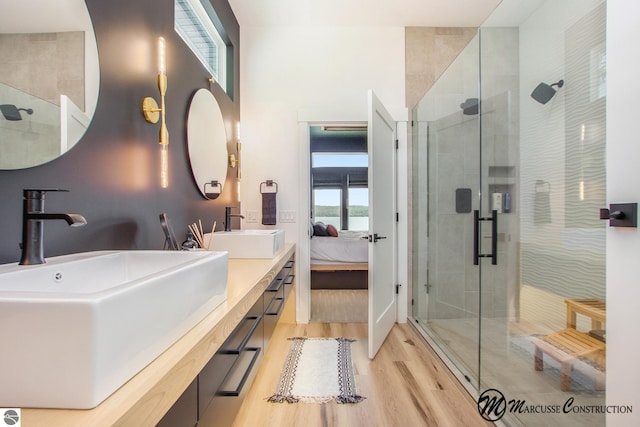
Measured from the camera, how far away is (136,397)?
0.49 m

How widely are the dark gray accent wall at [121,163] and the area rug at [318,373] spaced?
117cm

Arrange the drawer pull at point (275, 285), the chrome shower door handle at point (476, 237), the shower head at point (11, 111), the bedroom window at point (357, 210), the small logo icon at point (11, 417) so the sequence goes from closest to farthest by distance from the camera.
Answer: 1. the small logo icon at point (11, 417)
2. the shower head at point (11, 111)
3. the drawer pull at point (275, 285)
4. the chrome shower door handle at point (476, 237)
5. the bedroom window at point (357, 210)

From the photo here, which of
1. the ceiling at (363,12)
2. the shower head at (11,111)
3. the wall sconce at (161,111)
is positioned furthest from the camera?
the ceiling at (363,12)

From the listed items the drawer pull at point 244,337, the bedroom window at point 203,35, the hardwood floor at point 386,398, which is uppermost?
the bedroom window at point 203,35

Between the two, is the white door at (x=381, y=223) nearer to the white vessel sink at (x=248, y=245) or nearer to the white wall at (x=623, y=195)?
the white vessel sink at (x=248, y=245)

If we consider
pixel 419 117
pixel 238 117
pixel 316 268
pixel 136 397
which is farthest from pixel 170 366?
pixel 316 268

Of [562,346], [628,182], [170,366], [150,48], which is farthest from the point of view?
[150,48]

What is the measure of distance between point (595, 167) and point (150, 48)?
6.44ft

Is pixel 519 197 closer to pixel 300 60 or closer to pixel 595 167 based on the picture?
pixel 595 167

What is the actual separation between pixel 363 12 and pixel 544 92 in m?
1.90

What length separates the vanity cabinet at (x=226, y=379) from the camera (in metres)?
0.72

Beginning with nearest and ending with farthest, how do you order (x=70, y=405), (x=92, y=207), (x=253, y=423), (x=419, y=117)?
1. (x=70, y=405)
2. (x=92, y=207)
3. (x=253, y=423)
4. (x=419, y=117)

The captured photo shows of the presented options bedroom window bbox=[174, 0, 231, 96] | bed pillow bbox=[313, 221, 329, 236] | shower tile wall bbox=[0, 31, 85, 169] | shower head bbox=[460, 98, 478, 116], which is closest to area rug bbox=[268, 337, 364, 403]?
shower tile wall bbox=[0, 31, 85, 169]

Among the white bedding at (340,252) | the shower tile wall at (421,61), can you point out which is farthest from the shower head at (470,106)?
the white bedding at (340,252)
